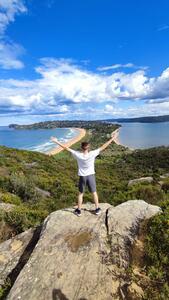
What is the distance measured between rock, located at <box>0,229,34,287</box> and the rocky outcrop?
583 mm

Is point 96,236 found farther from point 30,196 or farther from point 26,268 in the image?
point 30,196

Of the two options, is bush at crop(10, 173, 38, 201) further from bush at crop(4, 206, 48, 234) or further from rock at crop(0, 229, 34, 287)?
rock at crop(0, 229, 34, 287)

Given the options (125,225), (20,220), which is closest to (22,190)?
(20,220)

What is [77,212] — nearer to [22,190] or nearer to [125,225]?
[125,225]

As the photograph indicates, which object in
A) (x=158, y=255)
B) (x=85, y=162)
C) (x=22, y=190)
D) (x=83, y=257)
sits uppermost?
(x=85, y=162)

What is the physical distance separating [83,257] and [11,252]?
6.10 ft

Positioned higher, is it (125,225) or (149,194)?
(125,225)

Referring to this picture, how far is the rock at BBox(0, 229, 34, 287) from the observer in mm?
5696

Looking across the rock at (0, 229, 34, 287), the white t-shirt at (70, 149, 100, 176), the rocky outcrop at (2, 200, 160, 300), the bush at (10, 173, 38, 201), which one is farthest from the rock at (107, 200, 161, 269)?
the bush at (10, 173, 38, 201)

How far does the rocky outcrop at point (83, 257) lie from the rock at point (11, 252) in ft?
1.91

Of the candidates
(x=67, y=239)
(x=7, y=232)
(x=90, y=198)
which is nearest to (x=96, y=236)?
(x=67, y=239)

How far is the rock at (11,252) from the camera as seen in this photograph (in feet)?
18.7

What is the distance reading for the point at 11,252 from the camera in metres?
6.22

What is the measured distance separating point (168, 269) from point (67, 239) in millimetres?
2095
